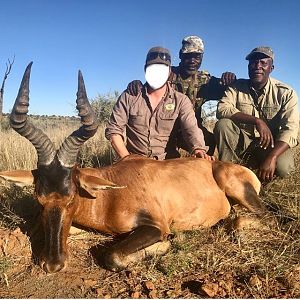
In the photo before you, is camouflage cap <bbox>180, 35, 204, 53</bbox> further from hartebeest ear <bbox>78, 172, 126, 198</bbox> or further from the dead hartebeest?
hartebeest ear <bbox>78, 172, 126, 198</bbox>

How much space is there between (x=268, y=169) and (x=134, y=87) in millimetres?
2635

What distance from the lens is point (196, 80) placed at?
866cm

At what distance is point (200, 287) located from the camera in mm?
3701

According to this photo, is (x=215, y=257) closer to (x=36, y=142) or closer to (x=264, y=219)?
(x=264, y=219)

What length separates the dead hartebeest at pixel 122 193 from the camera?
423cm

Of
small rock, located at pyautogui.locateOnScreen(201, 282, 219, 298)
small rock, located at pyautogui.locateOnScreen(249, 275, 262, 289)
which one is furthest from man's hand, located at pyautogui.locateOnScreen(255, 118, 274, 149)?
small rock, located at pyautogui.locateOnScreen(201, 282, 219, 298)

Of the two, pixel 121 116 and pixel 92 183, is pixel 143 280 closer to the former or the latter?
pixel 92 183

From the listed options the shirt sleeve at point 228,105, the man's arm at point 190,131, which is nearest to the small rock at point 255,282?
the man's arm at point 190,131

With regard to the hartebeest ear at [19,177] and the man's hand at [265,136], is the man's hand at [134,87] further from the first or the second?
the hartebeest ear at [19,177]

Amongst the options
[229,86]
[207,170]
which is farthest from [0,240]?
[229,86]

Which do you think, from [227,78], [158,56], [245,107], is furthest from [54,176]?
[227,78]

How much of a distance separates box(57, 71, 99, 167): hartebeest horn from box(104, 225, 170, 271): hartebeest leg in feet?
3.33

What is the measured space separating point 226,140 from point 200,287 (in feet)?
12.9

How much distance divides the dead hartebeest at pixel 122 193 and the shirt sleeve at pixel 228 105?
182 cm
